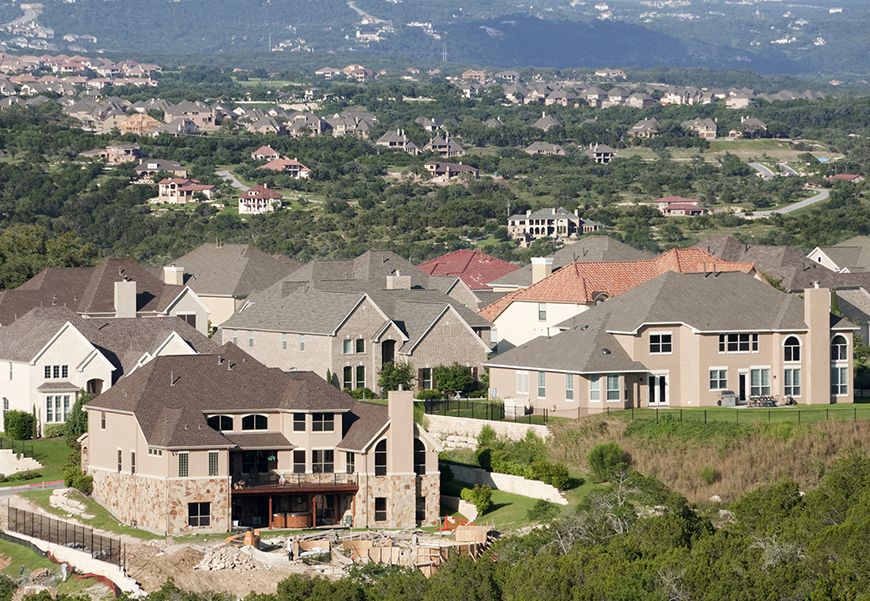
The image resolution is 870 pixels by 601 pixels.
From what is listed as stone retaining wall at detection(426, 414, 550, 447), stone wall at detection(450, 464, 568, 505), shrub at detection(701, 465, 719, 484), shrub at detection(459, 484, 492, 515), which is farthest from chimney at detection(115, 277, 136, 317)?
shrub at detection(701, 465, 719, 484)

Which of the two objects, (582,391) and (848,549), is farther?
(582,391)

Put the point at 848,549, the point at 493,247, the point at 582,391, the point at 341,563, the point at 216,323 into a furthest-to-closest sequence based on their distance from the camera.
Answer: the point at 493,247, the point at 216,323, the point at 582,391, the point at 341,563, the point at 848,549

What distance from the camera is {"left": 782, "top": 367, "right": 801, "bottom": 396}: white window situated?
212 feet

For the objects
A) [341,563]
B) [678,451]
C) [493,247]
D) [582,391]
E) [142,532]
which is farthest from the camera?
[493,247]

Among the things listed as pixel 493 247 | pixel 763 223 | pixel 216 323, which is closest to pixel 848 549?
pixel 216 323

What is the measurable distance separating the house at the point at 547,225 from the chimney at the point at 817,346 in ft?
397

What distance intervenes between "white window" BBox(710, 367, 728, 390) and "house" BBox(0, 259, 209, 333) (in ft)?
102

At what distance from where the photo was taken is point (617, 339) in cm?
6431

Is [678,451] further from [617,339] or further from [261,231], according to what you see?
[261,231]

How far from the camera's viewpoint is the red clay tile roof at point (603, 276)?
2933 inches

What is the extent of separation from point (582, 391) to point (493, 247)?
383 ft

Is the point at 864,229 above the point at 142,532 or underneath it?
above

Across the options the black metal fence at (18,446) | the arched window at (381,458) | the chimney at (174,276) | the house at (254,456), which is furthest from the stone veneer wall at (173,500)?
the chimney at (174,276)

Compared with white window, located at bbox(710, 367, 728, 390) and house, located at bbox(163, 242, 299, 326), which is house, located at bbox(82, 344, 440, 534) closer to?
white window, located at bbox(710, 367, 728, 390)
